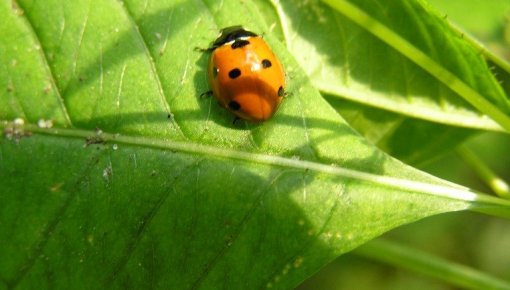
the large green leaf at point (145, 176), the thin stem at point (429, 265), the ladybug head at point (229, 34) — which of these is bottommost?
the thin stem at point (429, 265)

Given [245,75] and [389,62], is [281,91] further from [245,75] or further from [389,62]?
[389,62]

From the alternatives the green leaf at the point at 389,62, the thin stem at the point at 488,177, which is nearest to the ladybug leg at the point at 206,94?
the green leaf at the point at 389,62

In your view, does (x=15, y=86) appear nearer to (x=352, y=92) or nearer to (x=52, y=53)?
(x=52, y=53)

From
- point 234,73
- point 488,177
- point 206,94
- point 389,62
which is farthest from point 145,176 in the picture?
point 488,177

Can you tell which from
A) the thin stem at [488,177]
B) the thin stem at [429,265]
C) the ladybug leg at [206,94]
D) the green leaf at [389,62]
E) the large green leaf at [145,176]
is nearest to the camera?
the large green leaf at [145,176]

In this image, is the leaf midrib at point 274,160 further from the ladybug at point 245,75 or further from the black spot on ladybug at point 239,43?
the black spot on ladybug at point 239,43

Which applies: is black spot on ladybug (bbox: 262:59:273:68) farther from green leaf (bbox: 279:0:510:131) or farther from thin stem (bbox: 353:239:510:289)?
thin stem (bbox: 353:239:510:289)

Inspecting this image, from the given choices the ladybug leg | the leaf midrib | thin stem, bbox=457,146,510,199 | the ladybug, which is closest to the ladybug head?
the ladybug

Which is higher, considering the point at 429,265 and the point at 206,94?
the point at 206,94
